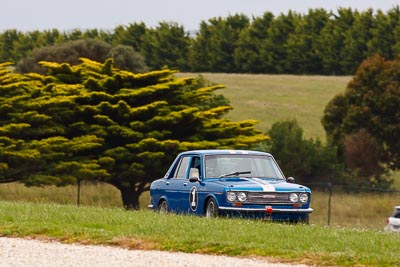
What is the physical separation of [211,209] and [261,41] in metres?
77.0

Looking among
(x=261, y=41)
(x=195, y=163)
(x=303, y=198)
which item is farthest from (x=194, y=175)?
(x=261, y=41)

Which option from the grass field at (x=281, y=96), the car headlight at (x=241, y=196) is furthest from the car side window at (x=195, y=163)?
the grass field at (x=281, y=96)

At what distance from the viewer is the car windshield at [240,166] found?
2027 centimetres

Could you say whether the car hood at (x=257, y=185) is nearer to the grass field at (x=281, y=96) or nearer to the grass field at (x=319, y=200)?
the grass field at (x=319, y=200)

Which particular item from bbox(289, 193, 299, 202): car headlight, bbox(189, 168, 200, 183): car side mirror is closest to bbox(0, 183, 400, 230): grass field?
bbox(189, 168, 200, 183): car side mirror

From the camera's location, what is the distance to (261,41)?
314ft

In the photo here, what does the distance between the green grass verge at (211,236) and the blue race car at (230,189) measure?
61.1 inches

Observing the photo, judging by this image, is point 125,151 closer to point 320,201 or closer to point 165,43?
point 320,201

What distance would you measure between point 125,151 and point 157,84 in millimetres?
A: 4110

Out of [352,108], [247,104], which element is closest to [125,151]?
[352,108]

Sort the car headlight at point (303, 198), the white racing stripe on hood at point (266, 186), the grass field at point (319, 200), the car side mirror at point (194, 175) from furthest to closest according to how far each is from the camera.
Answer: the grass field at point (319, 200), the car side mirror at point (194, 175), the car headlight at point (303, 198), the white racing stripe on hood at point (266, 186)

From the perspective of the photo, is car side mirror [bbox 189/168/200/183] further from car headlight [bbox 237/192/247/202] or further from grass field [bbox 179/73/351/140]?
grass field [bbox 179/73/351/140]

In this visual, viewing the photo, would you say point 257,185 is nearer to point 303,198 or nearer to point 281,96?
point 303,198

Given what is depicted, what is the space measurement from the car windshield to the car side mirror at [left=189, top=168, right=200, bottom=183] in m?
0.18
